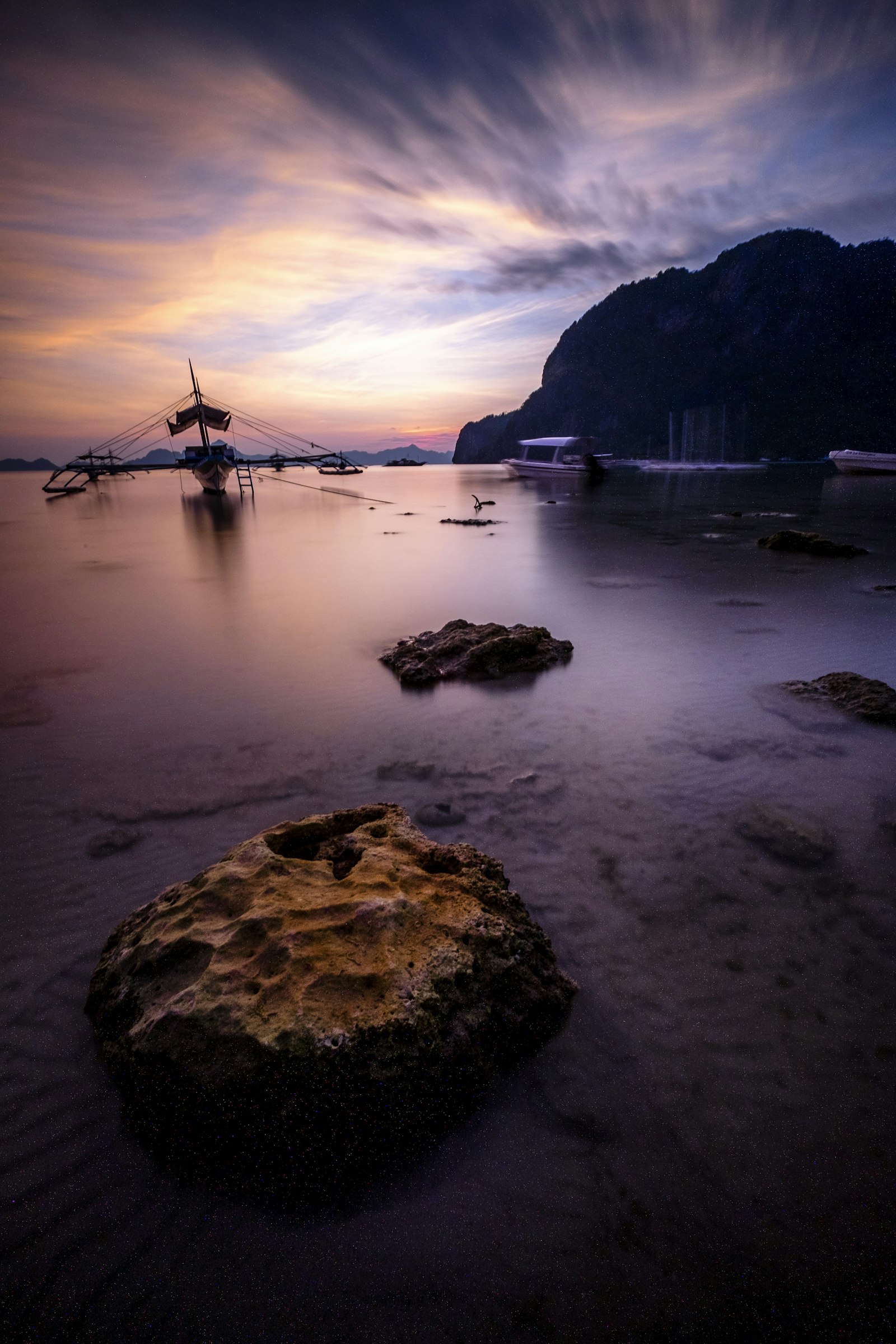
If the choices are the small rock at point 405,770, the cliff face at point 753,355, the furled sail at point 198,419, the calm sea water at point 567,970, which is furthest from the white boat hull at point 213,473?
the cliff face at point 753,355

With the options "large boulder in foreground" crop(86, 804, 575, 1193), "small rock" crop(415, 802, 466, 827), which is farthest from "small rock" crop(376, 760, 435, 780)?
"large boulder in foreground" crop(86, 804, 575, 1193)

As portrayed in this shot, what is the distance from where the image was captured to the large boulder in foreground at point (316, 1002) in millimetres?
2283

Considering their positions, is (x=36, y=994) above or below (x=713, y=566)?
below

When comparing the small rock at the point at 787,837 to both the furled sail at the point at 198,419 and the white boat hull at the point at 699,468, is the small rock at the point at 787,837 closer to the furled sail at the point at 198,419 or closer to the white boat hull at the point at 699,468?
the furled sail at the point at 198,419

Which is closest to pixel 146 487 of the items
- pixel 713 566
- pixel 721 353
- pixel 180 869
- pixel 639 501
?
pixel 639 501

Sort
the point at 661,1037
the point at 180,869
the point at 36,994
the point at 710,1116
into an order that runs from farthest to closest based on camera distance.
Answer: the point at 180,869 → the point at 36,994 → the point at 661,1037 → the point at 710,1116

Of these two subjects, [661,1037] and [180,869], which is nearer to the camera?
[661,1037]

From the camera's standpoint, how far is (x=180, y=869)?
13.9 ft

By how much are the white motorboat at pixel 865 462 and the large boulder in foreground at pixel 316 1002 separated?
7613 centimetres

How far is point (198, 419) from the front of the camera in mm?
57344

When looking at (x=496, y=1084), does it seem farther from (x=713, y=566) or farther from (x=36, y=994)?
(x=713, y=566)

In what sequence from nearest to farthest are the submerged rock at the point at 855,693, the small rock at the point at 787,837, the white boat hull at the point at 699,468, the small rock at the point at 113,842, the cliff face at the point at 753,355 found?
the small rock at the point at 787,837, the small rock at the point at 113,842, the submerged rock at the point at 855,693, the white boat hull at the point at 699,468, the cliff face at the point at 753,355

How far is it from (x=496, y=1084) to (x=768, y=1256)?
1.17 metres

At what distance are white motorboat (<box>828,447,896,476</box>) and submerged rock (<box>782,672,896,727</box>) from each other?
6961 centimetres
